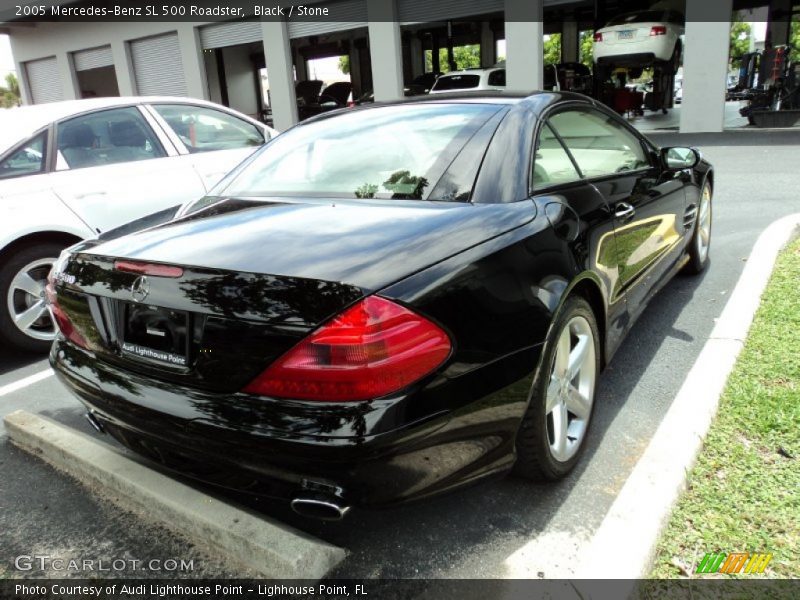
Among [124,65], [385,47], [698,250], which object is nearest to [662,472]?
[698,250]

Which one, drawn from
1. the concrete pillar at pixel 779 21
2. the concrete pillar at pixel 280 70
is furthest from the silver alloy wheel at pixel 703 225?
the concrete pillar at pixel 779 21

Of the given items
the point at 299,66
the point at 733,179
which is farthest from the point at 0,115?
the point at 299,66

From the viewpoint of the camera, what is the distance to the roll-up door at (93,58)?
71.9 ft

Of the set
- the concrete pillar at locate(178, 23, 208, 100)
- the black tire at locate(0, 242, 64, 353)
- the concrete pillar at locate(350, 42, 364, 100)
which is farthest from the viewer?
the concrete pillar at locate(350, 42, 364, 100)

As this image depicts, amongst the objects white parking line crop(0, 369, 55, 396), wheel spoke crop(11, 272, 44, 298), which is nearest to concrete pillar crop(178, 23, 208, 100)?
wheel spoke crop(11, 272, 44, 298)

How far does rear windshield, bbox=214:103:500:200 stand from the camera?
2578mm

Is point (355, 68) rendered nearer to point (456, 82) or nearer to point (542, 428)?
point (456, 82)

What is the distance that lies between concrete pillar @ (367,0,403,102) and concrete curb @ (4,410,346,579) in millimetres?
13911

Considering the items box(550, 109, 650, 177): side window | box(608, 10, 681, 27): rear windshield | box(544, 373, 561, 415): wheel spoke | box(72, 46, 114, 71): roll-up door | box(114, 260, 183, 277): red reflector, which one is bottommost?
box(544, 373, 561, 415): wheel spoke

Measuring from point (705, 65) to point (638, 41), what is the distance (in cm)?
288

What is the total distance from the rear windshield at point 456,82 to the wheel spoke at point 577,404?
14.2m

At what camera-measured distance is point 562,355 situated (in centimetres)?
249

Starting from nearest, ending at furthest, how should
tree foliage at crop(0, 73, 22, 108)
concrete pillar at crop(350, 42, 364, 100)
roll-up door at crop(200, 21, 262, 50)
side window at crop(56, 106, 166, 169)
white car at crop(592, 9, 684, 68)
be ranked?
side window at crop(56, 106, 166, 169) < white car at crop(592, 9, 684, 68) < roll-up door at crop(200, 21, 262, 50) < concrete pillar at crop(350, 42, 364, 100) < tree foliage at crop(0, 73, 22, 108)

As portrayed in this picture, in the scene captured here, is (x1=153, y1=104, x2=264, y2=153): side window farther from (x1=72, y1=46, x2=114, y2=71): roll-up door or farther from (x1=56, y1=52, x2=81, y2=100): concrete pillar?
(x1=56, y1=52, x2=81, y2=100): concrete pillar
